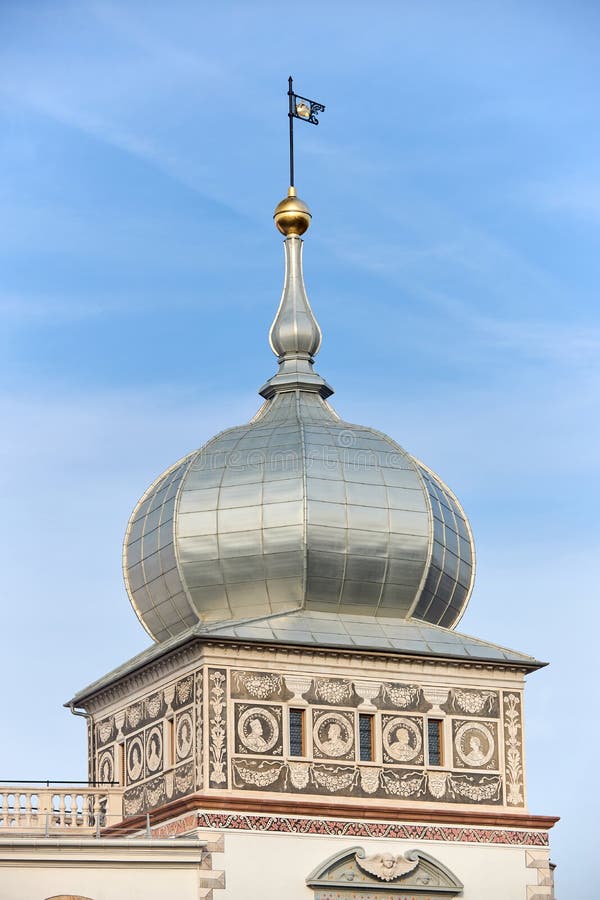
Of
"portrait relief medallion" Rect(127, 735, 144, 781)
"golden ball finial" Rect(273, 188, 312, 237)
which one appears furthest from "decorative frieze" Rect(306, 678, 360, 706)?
"golden ball finial" Rect(273, 188, 312, 237)

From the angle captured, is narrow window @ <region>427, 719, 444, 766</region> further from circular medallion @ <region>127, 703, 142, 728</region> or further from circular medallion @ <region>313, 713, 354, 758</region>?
circular medallion @ <region>127, 703, 142, 728</region>

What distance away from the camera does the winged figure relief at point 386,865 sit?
4322cm

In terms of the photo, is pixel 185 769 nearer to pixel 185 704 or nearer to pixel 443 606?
pixel 185 704

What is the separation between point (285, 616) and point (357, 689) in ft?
6.17

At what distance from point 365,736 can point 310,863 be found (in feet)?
8.70

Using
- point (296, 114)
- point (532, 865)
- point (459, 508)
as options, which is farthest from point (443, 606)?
point (296, 114)

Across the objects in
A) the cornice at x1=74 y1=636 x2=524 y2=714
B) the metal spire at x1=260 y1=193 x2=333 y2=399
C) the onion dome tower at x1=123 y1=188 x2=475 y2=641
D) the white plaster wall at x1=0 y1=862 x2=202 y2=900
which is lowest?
the white plaster wall at x1=0 y1=862 x2=202 y2=900

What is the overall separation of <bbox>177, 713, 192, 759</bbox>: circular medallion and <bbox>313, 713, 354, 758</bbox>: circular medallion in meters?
2.21

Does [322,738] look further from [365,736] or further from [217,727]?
[217,727]

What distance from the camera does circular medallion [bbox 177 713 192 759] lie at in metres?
43.7

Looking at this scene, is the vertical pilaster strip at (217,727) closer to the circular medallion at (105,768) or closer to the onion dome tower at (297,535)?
the onion dome tower at (297,535)

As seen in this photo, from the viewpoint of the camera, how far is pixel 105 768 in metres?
47.2

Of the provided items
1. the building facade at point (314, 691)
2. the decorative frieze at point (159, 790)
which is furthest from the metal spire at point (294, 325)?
the decorative frieze at point (159, 790)

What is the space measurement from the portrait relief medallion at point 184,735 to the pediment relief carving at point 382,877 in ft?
10.3
